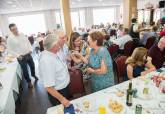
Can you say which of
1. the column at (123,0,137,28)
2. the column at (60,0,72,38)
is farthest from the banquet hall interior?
the column at (60,0,72,38)

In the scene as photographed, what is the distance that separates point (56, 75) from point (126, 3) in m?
5.60

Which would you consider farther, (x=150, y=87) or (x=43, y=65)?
(x=150, y=87)

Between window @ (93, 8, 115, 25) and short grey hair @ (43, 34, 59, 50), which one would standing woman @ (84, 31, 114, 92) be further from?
A: window @ (93, 8, 115, 25)

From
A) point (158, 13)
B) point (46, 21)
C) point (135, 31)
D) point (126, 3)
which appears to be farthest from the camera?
point (46, 21)

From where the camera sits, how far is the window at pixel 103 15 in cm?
1623

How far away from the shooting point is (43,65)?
1.52m

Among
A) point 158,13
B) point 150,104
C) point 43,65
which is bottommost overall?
point 150,104

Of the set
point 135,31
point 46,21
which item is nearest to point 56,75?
point 135,31

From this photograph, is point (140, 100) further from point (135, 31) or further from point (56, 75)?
point (135, 31)

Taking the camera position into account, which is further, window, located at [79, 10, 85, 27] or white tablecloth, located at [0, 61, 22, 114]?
window, located at [79, 10, 85, 27]

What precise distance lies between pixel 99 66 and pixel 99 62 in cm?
6

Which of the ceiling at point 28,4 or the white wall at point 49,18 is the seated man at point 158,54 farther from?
the white wall at point 49,18

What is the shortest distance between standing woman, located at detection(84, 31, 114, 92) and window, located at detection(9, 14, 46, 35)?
13575 mm

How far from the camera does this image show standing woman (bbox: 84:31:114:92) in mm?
1882
